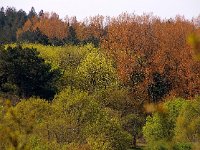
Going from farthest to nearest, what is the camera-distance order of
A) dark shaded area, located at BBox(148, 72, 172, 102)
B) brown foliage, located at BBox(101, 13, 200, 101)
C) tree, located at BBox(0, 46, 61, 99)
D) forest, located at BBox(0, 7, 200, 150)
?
dark shaded area, located at BBox(148, 72, 172, 102)
brown foliage, located at BBox(101, 13, 200, 101)
tree, located at BBox(0, 46, 61, 99)
forest, located at BBox(0, 7, 200, 150)

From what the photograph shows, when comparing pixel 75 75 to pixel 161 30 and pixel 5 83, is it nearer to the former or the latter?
pixel 5 83

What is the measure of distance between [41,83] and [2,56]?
406 cm

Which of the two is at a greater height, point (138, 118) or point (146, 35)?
point (146, 35)

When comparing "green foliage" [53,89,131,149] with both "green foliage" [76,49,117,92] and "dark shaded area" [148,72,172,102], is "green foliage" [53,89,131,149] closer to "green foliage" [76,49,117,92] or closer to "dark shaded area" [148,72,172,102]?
"green foliage" [76,49,117,92]

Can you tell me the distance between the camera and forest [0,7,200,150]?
23219mm

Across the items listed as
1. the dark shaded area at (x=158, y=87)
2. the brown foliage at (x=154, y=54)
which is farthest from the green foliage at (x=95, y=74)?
the dark shaded area at (x=158, y=87)

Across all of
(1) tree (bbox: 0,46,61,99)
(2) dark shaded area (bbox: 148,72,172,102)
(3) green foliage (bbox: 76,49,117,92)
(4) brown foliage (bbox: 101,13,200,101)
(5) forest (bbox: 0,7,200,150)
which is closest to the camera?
(5) forest (bbox: 0,7,200,150)

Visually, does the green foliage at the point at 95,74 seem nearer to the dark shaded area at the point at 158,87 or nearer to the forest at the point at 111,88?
the forest at the point at 111,88

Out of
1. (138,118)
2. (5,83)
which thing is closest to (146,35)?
(138,118)

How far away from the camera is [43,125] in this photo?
22.5 metres

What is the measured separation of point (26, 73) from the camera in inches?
1316

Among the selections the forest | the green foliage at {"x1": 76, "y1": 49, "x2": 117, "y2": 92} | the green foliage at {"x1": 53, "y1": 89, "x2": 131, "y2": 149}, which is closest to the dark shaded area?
the forest

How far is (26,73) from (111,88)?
8434mm

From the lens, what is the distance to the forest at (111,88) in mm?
23219
